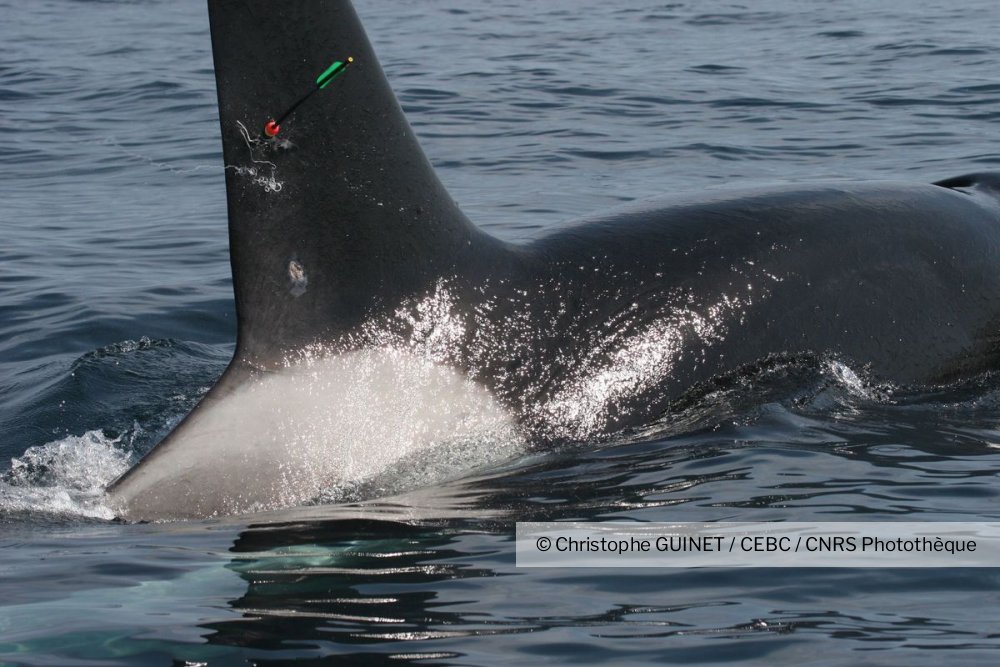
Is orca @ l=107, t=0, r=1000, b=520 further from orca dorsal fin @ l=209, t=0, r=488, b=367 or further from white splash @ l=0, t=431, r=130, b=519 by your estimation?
white splash @ l=0, t=431, r=130, b=519

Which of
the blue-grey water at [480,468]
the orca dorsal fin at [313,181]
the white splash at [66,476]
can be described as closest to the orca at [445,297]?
the orca dorsal fin at [313,181]

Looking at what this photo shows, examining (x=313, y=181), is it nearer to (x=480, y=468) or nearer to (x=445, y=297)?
(x=445, y=297)

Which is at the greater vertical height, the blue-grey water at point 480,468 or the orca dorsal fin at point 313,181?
the orca dorsal fin at point 313,181

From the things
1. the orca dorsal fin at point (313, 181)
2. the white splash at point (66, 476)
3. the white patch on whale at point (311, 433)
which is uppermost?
the orca dorsal fin at point (313, 181)

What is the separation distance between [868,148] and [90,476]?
1355 cm

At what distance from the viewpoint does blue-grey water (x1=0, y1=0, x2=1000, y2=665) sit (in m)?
5.22

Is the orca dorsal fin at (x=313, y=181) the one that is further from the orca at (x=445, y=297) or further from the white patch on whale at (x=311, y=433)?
the white patch on whale at (x=311, y=433)

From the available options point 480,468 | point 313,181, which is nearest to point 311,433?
point 480,468

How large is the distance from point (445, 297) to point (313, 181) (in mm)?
912

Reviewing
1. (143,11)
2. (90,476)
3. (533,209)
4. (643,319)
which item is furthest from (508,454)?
(143,11)

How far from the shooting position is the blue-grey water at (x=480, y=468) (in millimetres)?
5219

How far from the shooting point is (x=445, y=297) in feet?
22.4

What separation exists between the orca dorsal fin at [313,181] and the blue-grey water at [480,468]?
94 centimetres

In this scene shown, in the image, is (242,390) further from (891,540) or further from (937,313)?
(937,313)
